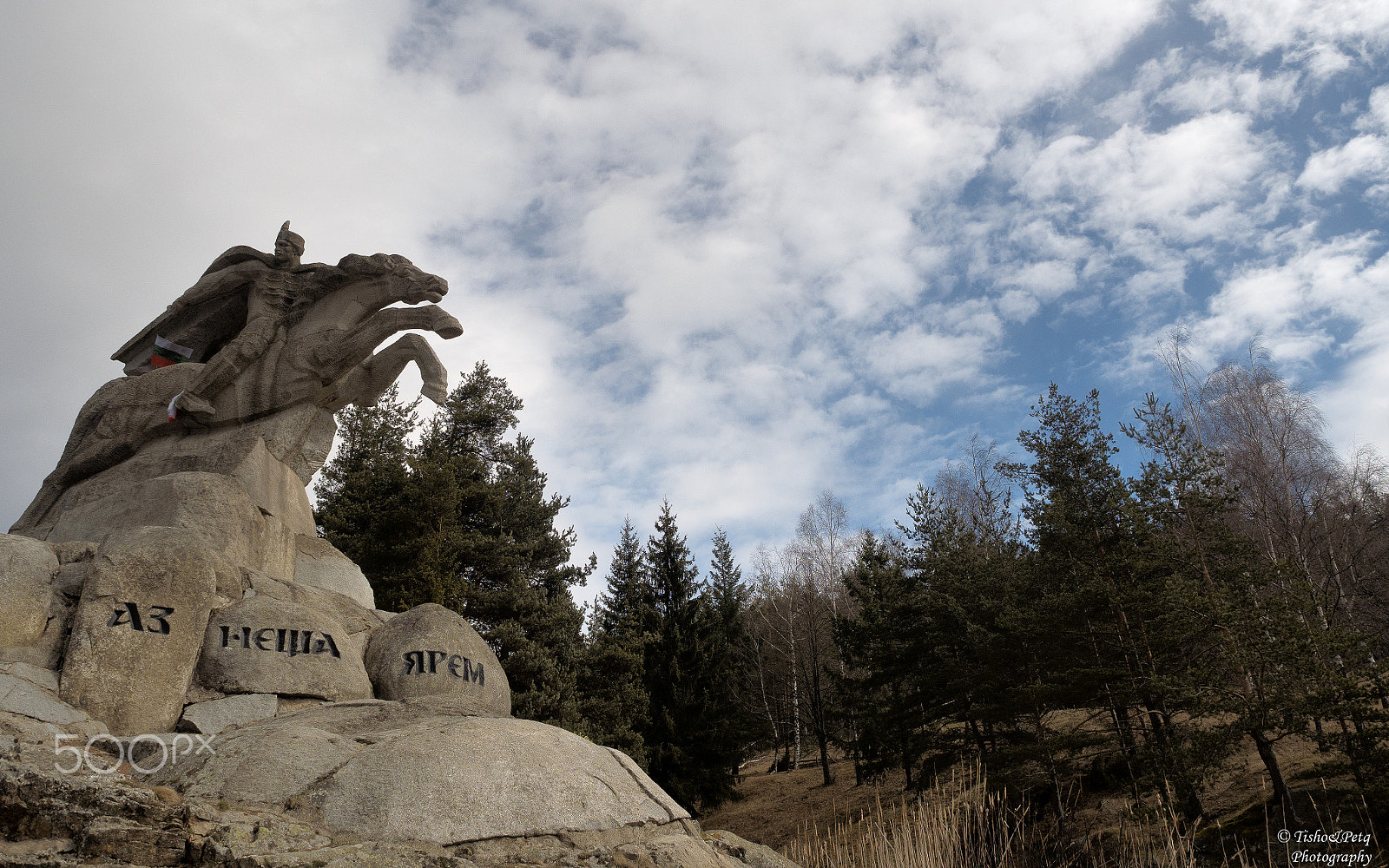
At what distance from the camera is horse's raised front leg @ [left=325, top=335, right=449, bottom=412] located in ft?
23.0

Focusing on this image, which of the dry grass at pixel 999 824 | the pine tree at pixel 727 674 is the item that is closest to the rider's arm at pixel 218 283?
the dry grass at pixel 999 824

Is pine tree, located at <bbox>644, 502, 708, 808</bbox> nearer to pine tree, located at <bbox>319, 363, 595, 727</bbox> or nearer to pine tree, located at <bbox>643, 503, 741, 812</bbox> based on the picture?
pine tree, located at <bbox>643, 503, 741, 812</bbox>

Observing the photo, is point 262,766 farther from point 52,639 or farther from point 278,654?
point 52,639

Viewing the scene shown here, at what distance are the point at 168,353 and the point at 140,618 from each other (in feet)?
13.8

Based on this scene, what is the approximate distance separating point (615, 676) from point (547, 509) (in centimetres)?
481

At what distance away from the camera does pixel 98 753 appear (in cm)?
369

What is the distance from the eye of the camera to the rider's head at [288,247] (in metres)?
7.68

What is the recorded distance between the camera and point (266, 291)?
7.57 meters

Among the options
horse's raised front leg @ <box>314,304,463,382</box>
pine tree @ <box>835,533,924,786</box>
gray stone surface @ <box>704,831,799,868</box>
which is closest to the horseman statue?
horse's raised front leg @ <box>314,304,463,382</box>

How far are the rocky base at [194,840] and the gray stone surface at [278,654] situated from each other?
1.20 meters

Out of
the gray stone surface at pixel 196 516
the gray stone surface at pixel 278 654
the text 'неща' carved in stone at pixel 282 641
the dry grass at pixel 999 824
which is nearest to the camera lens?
the gray stone surface at pixel 278 654

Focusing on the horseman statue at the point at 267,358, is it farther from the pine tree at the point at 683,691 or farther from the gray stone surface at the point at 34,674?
the pine tree at the point at 683,691

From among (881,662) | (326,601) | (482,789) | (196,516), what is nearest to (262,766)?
(482,789)

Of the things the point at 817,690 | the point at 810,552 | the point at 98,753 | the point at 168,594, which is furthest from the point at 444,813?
the point at 810,552
